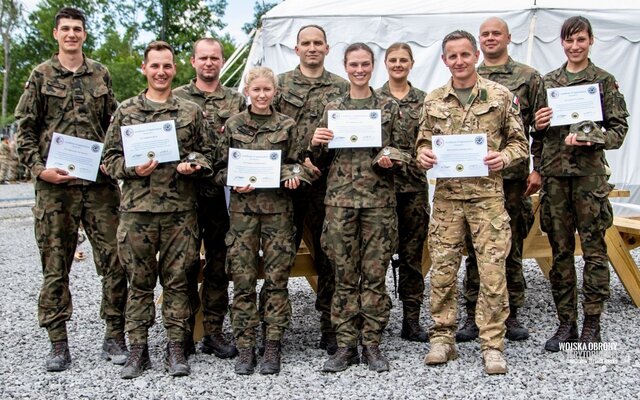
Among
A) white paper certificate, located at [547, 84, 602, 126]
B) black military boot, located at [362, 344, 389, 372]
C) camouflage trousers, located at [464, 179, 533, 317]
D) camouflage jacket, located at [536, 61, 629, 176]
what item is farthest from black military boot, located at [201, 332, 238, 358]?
white paper certificate, located at [547, 84, 602, 126]

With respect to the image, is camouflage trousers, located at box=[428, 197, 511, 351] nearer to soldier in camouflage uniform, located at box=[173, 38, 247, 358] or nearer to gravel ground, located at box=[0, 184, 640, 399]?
gravel ground, located at box=[0, 184, 640, 399]

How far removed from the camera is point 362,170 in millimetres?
4297

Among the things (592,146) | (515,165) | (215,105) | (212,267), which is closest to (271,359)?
(212,267)

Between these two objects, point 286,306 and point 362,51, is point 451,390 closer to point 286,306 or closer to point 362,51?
point 286,306

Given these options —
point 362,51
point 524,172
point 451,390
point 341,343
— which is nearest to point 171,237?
point 341,343

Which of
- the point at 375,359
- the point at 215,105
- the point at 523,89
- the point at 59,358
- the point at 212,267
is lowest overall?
the point at 59,358

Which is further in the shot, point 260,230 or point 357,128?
point 260,230

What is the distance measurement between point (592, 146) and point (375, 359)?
1.94 metres

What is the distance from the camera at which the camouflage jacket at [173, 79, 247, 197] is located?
15.2ft

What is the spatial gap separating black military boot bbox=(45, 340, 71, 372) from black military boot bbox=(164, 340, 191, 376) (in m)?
0.69

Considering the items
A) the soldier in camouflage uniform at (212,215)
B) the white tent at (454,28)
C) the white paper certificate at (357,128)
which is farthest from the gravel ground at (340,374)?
the white tent at (454,28)

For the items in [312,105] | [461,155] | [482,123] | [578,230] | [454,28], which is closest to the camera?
[461,155]

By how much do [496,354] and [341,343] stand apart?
96cm

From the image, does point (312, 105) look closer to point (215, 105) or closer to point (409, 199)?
point (215, 105)
